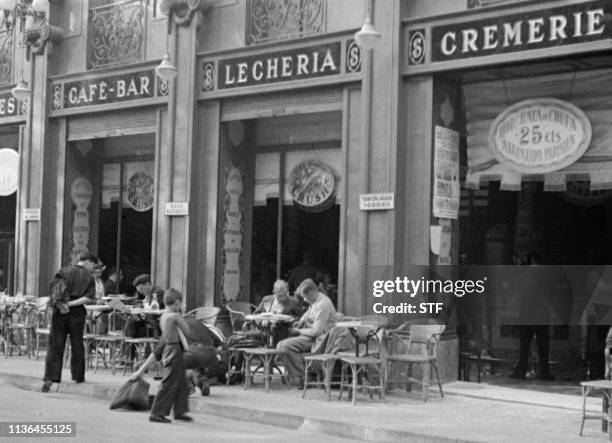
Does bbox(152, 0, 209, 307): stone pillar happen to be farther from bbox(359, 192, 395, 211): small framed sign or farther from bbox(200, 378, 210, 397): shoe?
bbox(200, 378, 210, 397): shoe

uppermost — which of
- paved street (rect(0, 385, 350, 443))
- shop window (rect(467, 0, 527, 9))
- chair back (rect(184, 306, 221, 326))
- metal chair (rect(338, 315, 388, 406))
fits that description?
shop window (rect(467, 0, 527, 9))

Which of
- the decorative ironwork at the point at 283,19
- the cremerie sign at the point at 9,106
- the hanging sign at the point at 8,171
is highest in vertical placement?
the decorative ironwork at the point at 283,19

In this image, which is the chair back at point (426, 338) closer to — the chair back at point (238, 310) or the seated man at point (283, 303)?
the seated man at point (283, 303)

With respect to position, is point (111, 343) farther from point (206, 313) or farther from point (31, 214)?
point (31, 214)

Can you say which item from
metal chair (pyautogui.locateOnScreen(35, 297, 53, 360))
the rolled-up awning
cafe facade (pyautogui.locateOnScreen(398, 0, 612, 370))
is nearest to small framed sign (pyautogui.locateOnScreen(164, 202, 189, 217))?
metal chair (pyautogui.locateOnScreen(35, 297, 53, 360))

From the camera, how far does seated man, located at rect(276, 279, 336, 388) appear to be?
12.8m

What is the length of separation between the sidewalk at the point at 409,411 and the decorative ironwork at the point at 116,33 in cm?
602

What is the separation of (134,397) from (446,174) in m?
Result: 5.08

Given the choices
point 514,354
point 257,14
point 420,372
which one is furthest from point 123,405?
point 257,14

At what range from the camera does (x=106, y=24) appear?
57.4 feet

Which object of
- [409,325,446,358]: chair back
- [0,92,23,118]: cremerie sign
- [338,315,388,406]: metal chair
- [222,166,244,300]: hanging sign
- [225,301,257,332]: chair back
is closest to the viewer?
[338,315,388,406]: metal chair

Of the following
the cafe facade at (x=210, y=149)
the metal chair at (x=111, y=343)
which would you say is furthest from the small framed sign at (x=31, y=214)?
the metal chair at (x=111, y=343)

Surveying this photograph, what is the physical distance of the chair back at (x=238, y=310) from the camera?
1535 centimetres

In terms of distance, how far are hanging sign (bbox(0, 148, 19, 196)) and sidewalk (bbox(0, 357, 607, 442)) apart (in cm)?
651
